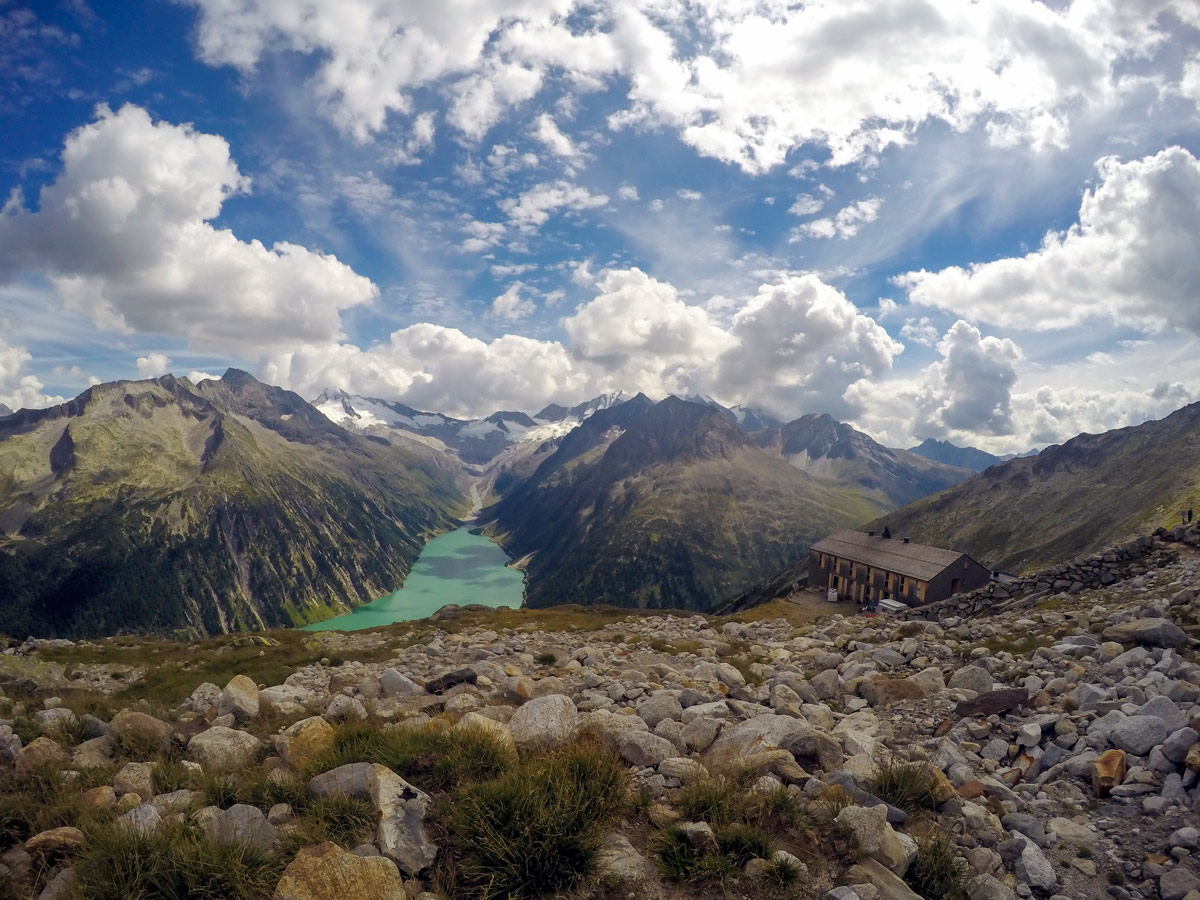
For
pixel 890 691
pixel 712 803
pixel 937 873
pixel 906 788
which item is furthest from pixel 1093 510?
pixel 712 803

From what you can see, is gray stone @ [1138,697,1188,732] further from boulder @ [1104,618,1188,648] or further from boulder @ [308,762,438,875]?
boulder @ [308,762,438,875]

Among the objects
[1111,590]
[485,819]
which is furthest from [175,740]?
[1111,590]

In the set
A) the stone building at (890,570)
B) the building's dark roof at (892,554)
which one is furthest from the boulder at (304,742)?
the building's dark roof at (892,554)

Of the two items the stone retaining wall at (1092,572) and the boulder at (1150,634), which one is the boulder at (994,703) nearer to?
the boulder at (1150,634)

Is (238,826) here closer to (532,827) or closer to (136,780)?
(136,780)

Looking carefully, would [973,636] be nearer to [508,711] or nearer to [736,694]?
[736,694]

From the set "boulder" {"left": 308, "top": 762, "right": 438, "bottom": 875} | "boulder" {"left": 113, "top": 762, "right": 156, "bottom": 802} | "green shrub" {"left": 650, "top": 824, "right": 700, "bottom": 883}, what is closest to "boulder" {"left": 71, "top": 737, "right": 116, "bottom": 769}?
"boulder" {"left": 113, "top": 762, "right": 156, "bottom": 802}
